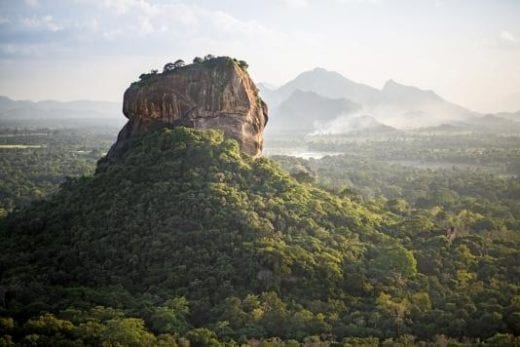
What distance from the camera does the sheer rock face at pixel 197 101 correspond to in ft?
176

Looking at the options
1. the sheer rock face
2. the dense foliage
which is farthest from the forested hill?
the dense foliage

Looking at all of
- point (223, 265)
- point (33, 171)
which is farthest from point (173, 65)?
point (33, 171)

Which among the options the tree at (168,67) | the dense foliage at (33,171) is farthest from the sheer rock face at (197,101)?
the dense foliage at (33,171)

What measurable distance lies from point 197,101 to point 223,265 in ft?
71.5

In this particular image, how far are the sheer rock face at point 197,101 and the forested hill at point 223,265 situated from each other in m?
2.65

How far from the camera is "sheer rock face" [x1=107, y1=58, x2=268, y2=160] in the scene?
53.6 metres

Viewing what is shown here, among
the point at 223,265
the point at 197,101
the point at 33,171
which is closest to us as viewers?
the point at 223,265

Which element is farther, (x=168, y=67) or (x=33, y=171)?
(x=33, y=171)

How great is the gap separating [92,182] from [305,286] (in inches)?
988

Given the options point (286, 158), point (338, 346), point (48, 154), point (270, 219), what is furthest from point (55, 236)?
point (48, 154)

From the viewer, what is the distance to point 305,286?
121 feet

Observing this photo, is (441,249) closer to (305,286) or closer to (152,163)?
(305,286)

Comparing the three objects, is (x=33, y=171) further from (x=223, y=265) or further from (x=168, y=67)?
(x=223, y=265)

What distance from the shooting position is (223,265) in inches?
1480
